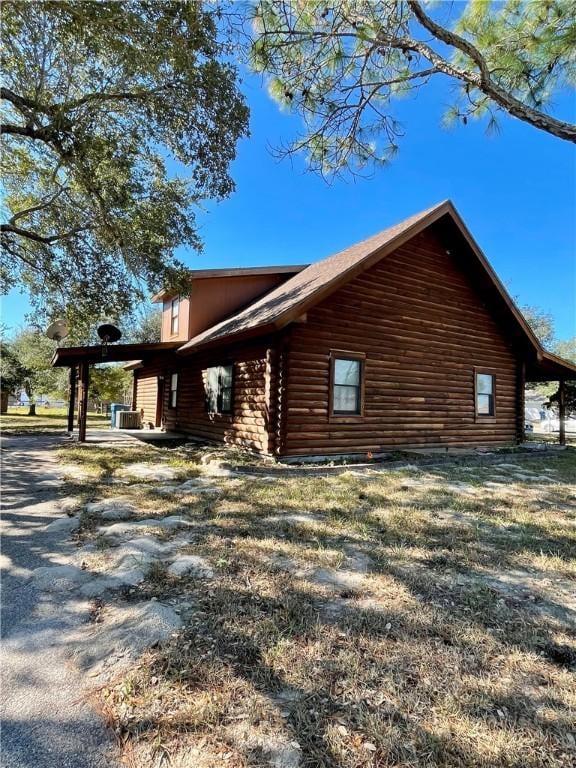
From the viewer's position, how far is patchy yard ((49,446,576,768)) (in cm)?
173

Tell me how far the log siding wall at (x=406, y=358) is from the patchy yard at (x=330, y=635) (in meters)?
4.13

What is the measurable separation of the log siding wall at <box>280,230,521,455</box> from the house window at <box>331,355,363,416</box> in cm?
17

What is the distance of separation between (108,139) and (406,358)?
315 inches

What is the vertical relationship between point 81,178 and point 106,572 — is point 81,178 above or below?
above

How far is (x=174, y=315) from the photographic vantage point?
15.2 metres

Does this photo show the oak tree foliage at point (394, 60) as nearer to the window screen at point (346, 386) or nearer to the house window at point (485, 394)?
the window screen at point (346, 386)

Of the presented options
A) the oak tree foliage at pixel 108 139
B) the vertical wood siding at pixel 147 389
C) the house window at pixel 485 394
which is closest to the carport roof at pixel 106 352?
the oak tree foliage at pixel 108 139

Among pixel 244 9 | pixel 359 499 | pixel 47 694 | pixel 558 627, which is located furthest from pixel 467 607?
pixel 244 9

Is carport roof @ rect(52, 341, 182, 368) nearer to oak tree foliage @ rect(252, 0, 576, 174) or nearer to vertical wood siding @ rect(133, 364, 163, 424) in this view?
vertical wood siding @ rect(133, 364, 163, 424)

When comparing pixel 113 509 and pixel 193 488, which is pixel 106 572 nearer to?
pixel 113 509

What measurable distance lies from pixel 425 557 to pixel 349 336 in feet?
21.3

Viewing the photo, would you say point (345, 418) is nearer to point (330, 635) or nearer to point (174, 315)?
point (330, 635)

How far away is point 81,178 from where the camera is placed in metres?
8.27

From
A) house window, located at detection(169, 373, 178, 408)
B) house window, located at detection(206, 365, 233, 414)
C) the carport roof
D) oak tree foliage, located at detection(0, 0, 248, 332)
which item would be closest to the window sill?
house window, located at detection(206, 365, 233, 414)
